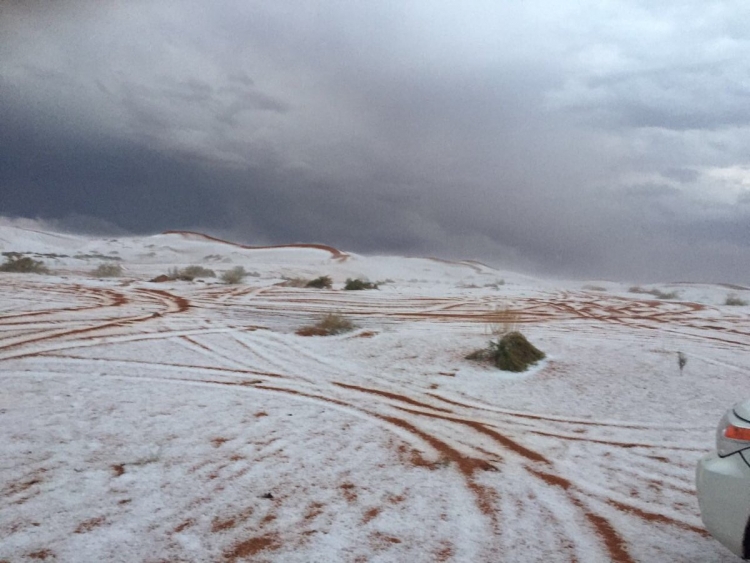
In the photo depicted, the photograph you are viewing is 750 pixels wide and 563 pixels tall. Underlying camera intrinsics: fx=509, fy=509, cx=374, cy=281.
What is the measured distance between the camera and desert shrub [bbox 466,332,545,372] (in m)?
7.93

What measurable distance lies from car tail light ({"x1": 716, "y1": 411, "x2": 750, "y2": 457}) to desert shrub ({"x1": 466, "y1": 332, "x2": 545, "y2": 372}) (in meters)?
5.17

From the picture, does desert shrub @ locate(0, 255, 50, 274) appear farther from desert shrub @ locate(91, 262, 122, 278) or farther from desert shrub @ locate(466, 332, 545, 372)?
desert shrub @ locate(466, 332, 545, 372)

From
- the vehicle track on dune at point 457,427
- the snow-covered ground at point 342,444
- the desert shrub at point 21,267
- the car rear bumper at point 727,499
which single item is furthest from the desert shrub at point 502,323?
the desert shrub at point 21,267

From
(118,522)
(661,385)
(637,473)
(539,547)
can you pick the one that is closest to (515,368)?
(661,385)

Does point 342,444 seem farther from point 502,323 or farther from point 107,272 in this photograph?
point 107,272

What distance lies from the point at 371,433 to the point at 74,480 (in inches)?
98.2

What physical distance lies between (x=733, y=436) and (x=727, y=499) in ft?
1.06

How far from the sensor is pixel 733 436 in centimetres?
259

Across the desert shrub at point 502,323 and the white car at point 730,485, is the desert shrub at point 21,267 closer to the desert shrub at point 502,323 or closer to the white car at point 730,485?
the desert shrub at point 502,323

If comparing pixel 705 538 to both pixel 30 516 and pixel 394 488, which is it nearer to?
pixel 394 488

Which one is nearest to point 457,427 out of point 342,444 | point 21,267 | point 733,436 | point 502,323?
point 342,444

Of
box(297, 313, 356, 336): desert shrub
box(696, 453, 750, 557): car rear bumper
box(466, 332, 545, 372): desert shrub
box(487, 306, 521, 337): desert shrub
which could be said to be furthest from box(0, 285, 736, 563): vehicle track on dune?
box(487, 306, 521, 337): desert shrub

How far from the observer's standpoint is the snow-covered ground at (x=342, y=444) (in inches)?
121

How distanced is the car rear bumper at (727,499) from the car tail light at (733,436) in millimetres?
38
